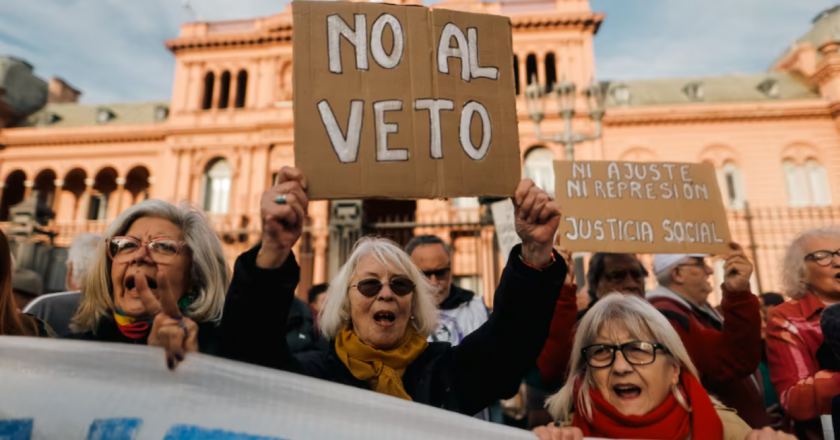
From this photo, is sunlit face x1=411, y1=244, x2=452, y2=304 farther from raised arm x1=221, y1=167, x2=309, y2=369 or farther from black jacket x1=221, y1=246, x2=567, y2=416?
raised arm x1=221, y1=167, x2=309, y2=369

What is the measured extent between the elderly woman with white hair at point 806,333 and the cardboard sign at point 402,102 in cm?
177

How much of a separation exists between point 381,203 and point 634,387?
18.7 m

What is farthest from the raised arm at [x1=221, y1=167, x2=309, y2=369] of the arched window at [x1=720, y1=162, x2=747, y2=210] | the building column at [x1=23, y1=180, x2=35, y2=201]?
the building column at [x1=23, y1=180, x2=35, y2=201]

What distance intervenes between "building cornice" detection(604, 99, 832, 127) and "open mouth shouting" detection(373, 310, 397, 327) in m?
20.2

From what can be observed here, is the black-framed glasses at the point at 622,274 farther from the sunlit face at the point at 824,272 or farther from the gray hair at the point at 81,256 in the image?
the gray hair at the point at 81,256

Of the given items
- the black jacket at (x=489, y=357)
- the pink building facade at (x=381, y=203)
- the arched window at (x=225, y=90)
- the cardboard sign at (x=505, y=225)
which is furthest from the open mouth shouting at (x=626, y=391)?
Answer: the arched window at (x=225, y=90)

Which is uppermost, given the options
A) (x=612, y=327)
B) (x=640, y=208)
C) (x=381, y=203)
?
(x=381, y=203)

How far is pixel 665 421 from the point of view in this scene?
1962 mm

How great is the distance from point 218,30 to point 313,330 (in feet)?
75.2

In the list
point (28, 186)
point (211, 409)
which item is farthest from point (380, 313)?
point (28, 186)

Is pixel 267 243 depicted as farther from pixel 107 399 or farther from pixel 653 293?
pixel 653 293

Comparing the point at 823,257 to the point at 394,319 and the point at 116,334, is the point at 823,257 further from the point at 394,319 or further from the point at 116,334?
the point at 116,334

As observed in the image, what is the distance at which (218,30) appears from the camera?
2327 cm

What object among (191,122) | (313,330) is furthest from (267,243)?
(191,122)
